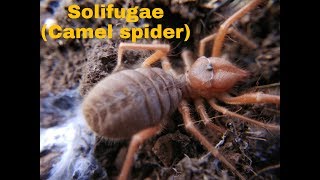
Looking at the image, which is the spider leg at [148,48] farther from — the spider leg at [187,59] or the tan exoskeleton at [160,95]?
the spider leg at [187,59]

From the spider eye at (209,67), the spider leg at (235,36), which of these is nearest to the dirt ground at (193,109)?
the spider leg at (235,36)

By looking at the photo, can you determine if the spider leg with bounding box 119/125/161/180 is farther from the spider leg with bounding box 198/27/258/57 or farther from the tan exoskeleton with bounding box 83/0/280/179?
the spider leg with bounding box 198/27/258/57

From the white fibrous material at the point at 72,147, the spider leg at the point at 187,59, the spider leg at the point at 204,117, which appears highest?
the spider leg at the point at 187,59

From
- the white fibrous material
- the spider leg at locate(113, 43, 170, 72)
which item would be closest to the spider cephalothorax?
the spider leg at locate(113, 43, 170, 72)

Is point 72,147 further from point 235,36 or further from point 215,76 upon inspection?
point 235,36

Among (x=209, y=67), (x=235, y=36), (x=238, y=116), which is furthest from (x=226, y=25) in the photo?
(x=238, y=116)

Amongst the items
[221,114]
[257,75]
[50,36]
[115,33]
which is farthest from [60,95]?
[257,75]
